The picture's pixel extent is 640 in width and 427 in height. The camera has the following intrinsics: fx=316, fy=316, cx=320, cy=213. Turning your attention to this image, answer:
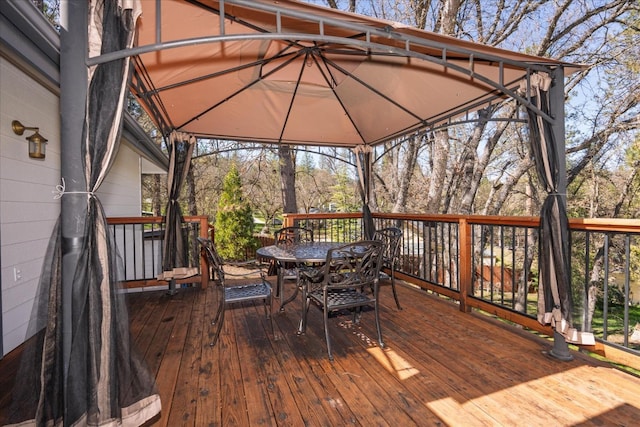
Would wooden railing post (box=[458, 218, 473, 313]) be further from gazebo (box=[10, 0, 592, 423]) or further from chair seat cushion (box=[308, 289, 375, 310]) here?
chair seat cushion (box=[308, 289, 375, 310])

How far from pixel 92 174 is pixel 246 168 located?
29.5 feet

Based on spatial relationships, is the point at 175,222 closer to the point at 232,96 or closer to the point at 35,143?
the point at 35,143

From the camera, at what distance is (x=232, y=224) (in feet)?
33.2

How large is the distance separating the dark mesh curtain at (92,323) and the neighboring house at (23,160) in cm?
102

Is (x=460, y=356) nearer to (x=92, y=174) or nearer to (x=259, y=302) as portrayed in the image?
(x=259, y=302)

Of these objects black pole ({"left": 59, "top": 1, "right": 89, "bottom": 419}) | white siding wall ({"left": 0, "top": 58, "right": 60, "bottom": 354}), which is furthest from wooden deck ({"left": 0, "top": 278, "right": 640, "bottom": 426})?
black pole ({"left": 59, "top": 1, "right": 89, "bottom": 419})

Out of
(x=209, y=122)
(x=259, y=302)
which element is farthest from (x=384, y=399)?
(x=209, y=122)

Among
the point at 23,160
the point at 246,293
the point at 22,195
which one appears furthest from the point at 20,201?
the point at 246,293

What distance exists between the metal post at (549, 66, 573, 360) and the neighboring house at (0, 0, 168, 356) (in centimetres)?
381

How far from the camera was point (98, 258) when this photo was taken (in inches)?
60.6

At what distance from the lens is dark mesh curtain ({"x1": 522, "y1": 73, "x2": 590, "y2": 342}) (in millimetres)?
2391

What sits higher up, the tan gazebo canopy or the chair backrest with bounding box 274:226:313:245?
the tan gazebo canopy

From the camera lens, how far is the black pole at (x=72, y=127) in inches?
59.2

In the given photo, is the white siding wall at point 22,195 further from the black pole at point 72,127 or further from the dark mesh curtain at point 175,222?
the black pole at point 72,127
